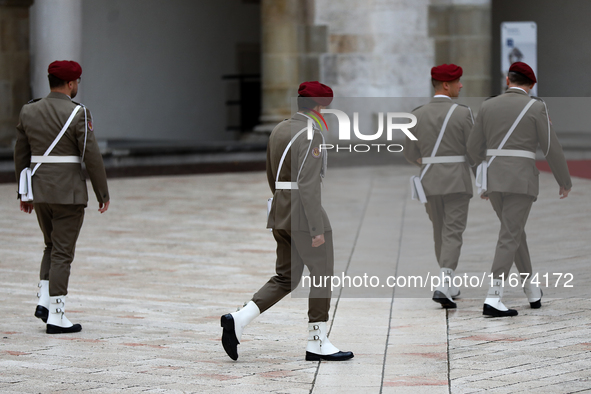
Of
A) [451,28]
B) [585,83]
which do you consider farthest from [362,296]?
[585,83]

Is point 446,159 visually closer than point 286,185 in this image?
No

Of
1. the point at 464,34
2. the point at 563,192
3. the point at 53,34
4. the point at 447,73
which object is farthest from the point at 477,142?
the point at 464,34

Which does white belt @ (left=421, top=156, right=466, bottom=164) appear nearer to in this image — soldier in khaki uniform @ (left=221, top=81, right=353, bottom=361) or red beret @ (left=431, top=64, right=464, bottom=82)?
red beret @ (left=431, top=64, right=464, bottom=82)

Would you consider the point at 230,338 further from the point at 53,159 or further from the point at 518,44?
the point at 518,44

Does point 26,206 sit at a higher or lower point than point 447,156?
lower

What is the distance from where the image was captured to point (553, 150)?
5.91 meters

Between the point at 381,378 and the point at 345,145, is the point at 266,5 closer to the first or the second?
the point at 345,145

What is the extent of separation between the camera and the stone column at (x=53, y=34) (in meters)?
14.9

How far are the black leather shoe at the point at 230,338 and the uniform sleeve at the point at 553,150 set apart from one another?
2.45m

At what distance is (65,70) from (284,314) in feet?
7.08

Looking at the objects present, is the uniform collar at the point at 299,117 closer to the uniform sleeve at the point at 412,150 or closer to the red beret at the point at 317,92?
the red beret at the point at 317,92

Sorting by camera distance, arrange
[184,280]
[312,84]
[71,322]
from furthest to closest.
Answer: [184,280], [71,322], [312,84]

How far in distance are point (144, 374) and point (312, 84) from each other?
5.80 feet

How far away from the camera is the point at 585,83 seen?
19656 mm
